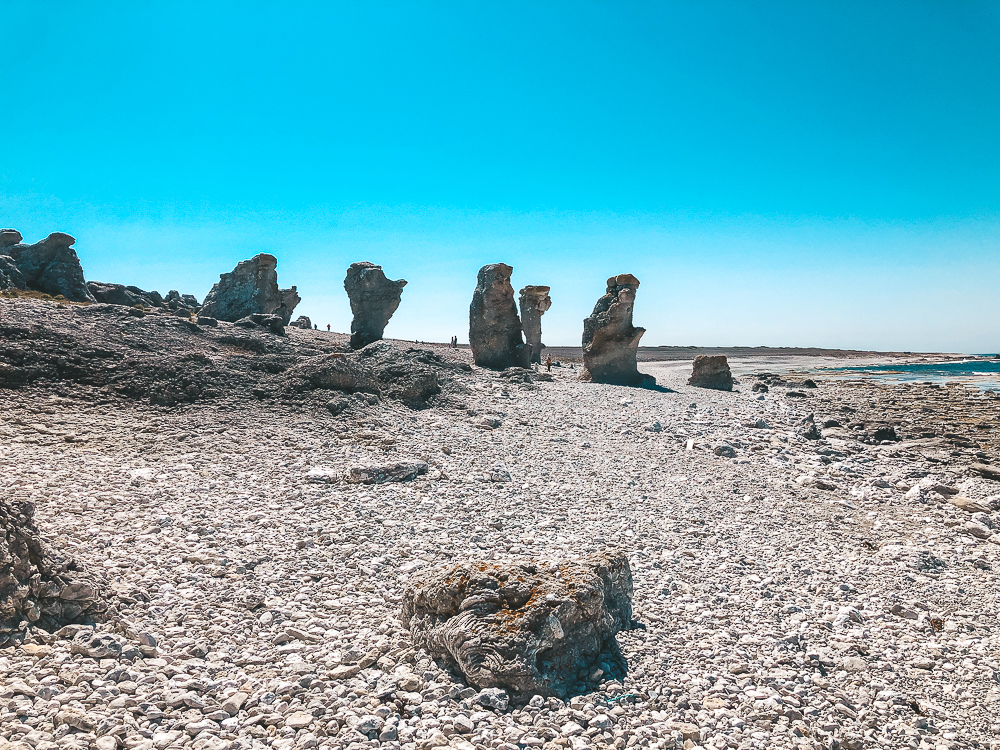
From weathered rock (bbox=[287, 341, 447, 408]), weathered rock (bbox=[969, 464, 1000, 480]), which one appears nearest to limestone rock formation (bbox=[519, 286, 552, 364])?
weathered rock (bbox=[287, 341, 447, 408])

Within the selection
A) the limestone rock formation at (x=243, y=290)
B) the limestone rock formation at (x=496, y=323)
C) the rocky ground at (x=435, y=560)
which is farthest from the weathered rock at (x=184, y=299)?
the rocky ground at (x=435, y=560)

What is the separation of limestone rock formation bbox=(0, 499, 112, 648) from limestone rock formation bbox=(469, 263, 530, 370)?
25.9 metres

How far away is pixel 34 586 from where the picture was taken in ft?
17.6

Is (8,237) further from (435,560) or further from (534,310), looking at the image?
(435,560)

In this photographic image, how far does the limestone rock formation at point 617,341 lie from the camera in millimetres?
30938

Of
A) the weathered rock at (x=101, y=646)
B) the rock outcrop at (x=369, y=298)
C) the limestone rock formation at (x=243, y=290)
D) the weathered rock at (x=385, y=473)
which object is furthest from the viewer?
the rock outcrop at (x=369, y=298)

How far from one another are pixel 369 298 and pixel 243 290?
6.91 m

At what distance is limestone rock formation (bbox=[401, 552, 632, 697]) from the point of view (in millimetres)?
5047

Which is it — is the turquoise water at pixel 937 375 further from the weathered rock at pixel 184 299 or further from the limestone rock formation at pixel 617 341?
the weathered rock at pixel 184 299

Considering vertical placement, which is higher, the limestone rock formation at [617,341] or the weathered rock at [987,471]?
the limestone rock formation at [617,341]

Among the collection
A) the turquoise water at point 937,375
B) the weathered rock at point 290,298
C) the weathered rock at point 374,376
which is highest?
the weathered rock at point 290,298

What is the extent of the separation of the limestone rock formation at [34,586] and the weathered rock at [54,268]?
87.8 ft

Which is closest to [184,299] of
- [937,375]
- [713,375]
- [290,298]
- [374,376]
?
[290,298]

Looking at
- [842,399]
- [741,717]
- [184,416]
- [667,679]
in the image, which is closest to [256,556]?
[667,679]
